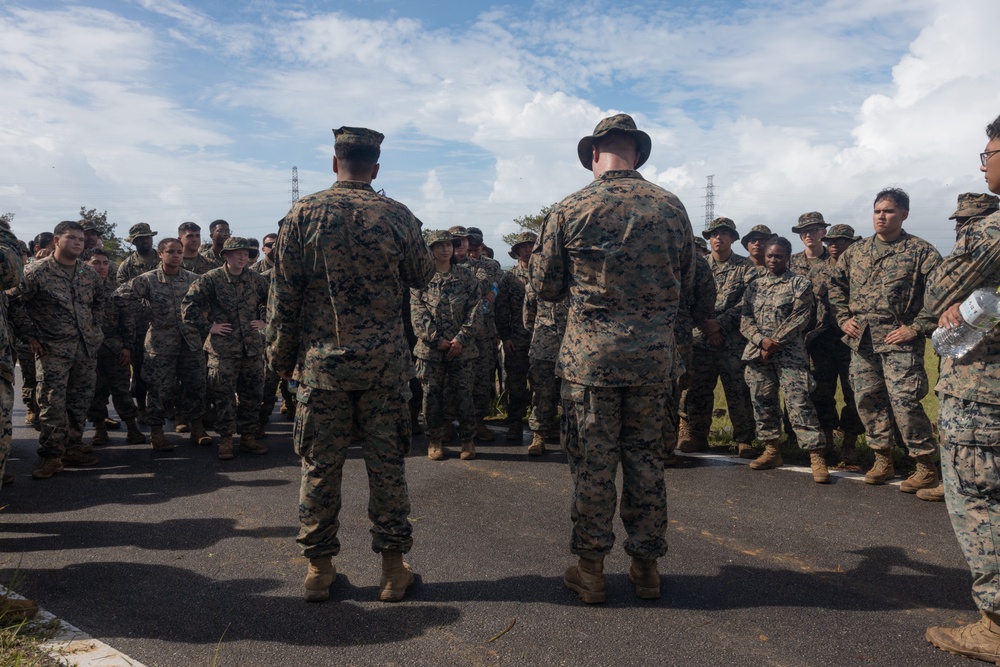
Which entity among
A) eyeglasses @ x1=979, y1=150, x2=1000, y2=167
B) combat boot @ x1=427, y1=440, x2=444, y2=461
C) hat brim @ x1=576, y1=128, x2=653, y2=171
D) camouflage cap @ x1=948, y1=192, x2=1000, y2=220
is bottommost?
combat boot @ x1=427, y1=440, x2=444, y2=461

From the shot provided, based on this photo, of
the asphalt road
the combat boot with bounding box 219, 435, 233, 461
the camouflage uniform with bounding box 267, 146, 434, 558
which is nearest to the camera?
the asphalt road

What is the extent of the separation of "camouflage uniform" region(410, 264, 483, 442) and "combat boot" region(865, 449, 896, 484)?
3574 millimetres

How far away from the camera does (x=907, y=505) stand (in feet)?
16.1

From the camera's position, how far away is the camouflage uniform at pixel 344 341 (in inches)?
132

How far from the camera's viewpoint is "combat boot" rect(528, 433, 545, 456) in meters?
6.58

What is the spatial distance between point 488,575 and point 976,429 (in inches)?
99.0

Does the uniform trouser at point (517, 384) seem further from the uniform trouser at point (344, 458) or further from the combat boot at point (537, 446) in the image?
the uniform trouser at point (344, 458)

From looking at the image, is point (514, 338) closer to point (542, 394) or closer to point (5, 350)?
point (542, 394)

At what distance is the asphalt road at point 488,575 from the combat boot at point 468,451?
2.26 feet

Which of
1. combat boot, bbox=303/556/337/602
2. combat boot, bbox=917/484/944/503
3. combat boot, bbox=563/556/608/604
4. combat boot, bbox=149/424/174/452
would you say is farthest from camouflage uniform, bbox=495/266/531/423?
combat boot, bbox=303/556/337/602

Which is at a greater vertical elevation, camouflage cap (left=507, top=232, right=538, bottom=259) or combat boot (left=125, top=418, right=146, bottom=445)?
camouflage cap (left=507, top=232, right=538, bottom=259)

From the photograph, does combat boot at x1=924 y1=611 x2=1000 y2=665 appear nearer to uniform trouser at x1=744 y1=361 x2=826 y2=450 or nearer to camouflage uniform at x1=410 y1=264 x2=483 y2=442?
uniform trouser at x1=744 y1=361 x2=826 y2=450

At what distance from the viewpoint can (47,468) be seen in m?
5.82

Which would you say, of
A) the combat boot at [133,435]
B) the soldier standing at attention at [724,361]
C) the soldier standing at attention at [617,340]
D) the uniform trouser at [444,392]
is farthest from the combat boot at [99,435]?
the soldier standing at attention at [724,361]
